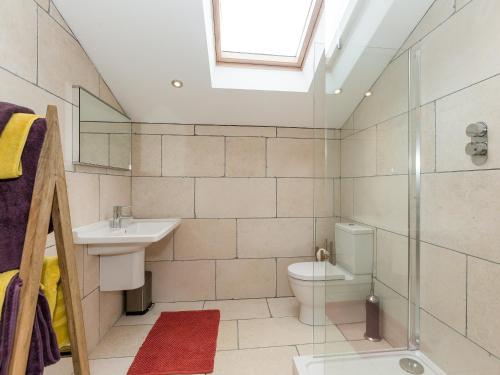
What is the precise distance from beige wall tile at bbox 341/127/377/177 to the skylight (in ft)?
2.73

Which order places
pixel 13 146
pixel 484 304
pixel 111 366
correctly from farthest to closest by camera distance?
pixel 111 366 → pixel 484 304 → pixel 13 146

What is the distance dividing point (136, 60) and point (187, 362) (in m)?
2.13

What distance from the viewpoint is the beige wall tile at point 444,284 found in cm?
129

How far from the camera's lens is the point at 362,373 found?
144 centimetres

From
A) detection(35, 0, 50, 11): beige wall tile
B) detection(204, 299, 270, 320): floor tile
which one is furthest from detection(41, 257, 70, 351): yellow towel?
detection(204, 299, 270, 320): floor tile

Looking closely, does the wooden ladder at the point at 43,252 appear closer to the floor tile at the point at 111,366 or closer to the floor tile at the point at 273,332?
the floor tile at the point at 111,366

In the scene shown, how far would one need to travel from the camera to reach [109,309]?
2.08 m

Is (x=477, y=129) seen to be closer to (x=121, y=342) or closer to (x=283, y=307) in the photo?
(x=283, y=307)

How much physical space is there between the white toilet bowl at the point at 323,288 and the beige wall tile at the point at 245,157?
3.50 feet

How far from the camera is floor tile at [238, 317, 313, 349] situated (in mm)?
1882

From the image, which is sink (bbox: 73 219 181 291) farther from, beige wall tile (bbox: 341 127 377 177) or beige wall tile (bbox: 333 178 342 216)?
beige wall tile (bbox: 341 127 377 177)

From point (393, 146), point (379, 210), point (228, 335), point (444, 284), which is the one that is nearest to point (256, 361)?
point (228, 335)

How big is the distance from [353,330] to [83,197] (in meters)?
2.14

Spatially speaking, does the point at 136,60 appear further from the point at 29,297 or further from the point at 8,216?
the point at 29,297
